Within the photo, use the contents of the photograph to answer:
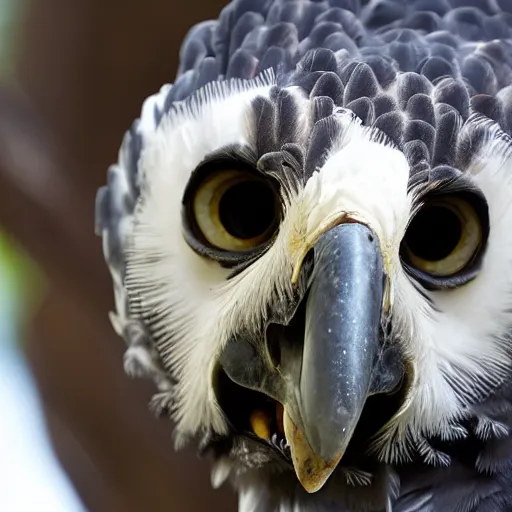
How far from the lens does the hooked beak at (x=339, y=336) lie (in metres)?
0.63

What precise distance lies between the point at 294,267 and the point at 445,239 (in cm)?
17

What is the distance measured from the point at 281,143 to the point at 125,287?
0.98ft

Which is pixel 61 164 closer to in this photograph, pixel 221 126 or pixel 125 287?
pixel 125 287

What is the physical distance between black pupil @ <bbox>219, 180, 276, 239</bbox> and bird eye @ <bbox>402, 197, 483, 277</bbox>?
14 centimetres

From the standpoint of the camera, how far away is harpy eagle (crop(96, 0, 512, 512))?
0.67 metres

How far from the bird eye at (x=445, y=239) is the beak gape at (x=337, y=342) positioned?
0.37 feet

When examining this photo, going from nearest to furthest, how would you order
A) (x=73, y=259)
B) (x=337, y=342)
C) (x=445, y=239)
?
1. (x=337, y=342)
2. (x=445, y=239)
3. (x=73, y=259)

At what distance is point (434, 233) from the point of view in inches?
30.4

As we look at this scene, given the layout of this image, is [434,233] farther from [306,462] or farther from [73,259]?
[73,259]

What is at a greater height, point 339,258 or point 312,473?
point 339,258

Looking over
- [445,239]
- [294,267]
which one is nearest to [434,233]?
[445,239]

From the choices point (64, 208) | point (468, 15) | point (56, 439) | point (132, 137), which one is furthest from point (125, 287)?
point (56, 439)

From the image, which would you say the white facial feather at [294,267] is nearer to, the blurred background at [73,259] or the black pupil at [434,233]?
the black pupil at [434,233]

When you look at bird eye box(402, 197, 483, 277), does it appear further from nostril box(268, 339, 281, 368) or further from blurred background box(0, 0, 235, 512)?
blurred background box(0, 0, 235, 512)
